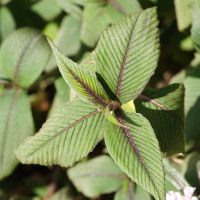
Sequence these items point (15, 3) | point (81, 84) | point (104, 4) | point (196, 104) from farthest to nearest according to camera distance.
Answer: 1. point (15, 3)
2. point (104, 4)
3. point (196, 104)
4. point (81, 84)

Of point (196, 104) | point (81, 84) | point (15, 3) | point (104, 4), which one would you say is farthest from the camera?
point (15, 3)

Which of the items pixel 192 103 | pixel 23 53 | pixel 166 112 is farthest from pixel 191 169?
pixel 23 53

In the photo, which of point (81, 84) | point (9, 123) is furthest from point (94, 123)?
point (9, 123)

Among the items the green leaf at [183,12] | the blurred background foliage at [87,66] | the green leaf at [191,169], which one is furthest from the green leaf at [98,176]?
the green leaf at [183,12]

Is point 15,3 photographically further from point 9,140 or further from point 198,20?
point 198,20

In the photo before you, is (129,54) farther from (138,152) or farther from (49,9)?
(49,9)
